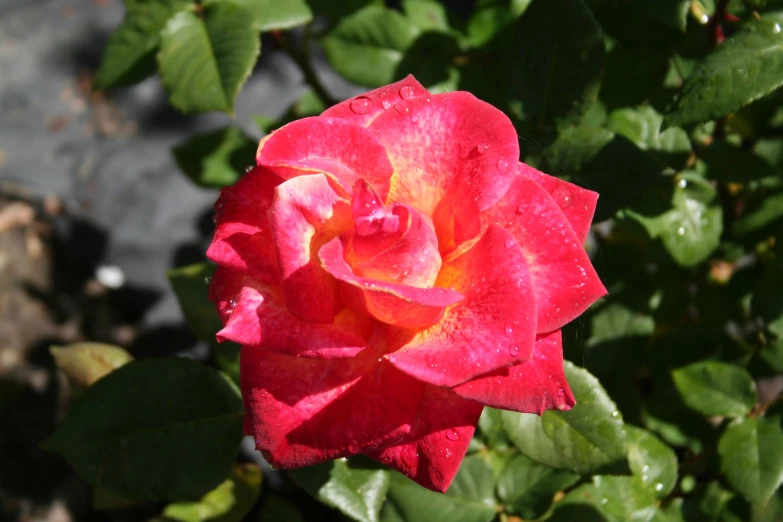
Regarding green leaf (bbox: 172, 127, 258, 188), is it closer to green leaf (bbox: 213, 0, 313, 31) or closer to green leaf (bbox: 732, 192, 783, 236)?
green leaf (bbox: 213, 0, 313, 31)

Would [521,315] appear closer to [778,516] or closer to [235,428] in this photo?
[235,428]

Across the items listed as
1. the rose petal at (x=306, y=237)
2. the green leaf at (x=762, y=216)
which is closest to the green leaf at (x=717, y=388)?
the green leaf at (x=762, y=216)

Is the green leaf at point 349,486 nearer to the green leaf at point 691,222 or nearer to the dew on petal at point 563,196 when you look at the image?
the dew on petal at point 563,196

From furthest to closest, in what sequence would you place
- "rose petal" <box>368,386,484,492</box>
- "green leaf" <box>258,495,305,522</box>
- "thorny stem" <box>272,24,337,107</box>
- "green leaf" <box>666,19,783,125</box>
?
"thorny stem" <box>272,24,337,107</box> → "green leaf" <box>258,495,305,522</box> → "green leaf" <box>666,19,783,125</box> → "rose petal" <box>368,386,484,492</box>

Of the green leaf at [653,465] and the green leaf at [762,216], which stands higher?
the green leaf at [762,216]

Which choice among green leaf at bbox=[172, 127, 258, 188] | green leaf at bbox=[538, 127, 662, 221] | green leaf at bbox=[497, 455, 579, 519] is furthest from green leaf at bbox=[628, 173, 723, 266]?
green leaf at bbox=[172, 127, 258, 188]

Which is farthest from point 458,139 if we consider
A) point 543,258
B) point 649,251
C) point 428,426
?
point 649,251

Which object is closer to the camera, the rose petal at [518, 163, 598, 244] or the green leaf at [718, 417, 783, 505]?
the rose petal at [518, 163, 598, 244]
